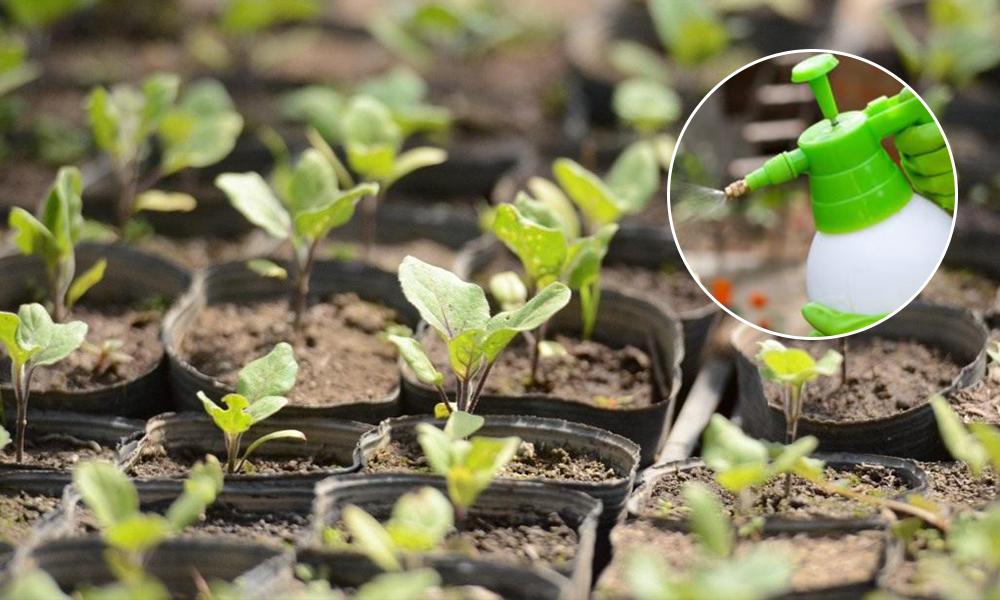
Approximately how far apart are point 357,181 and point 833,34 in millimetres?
1753

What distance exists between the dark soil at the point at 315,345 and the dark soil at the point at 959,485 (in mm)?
962

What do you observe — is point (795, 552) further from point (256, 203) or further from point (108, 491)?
point (256, 203)

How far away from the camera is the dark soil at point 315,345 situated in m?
2.61

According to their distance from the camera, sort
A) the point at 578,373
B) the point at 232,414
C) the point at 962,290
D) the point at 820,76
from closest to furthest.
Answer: the point at 820,76 → the point at 232,414 → the point at 578,373 → the point at 962,290

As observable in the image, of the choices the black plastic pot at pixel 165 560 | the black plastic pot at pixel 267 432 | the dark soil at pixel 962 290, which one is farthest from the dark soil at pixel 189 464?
the dark soil at pixel 962 290

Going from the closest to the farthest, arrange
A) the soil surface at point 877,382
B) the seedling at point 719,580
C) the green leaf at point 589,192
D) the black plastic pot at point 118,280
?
1. the seedling at point 719,580
2. the soil surface at point 877,382
3. the green leaf at point 589,192
4. the black plastic pot at point 118,280

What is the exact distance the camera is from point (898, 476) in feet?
7.38

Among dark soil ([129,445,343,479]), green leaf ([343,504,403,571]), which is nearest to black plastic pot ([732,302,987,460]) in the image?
dark soil ([129,445,343,479])

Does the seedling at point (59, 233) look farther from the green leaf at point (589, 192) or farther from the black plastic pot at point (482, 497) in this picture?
the green leaf at point (589, 192)

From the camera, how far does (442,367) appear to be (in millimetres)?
2693

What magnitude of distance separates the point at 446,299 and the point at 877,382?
2.81 feet

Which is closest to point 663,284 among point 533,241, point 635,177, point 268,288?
point 635,177

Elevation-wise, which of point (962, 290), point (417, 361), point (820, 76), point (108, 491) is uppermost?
point (820, 76)

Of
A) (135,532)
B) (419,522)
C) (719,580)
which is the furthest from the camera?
(419,522)
